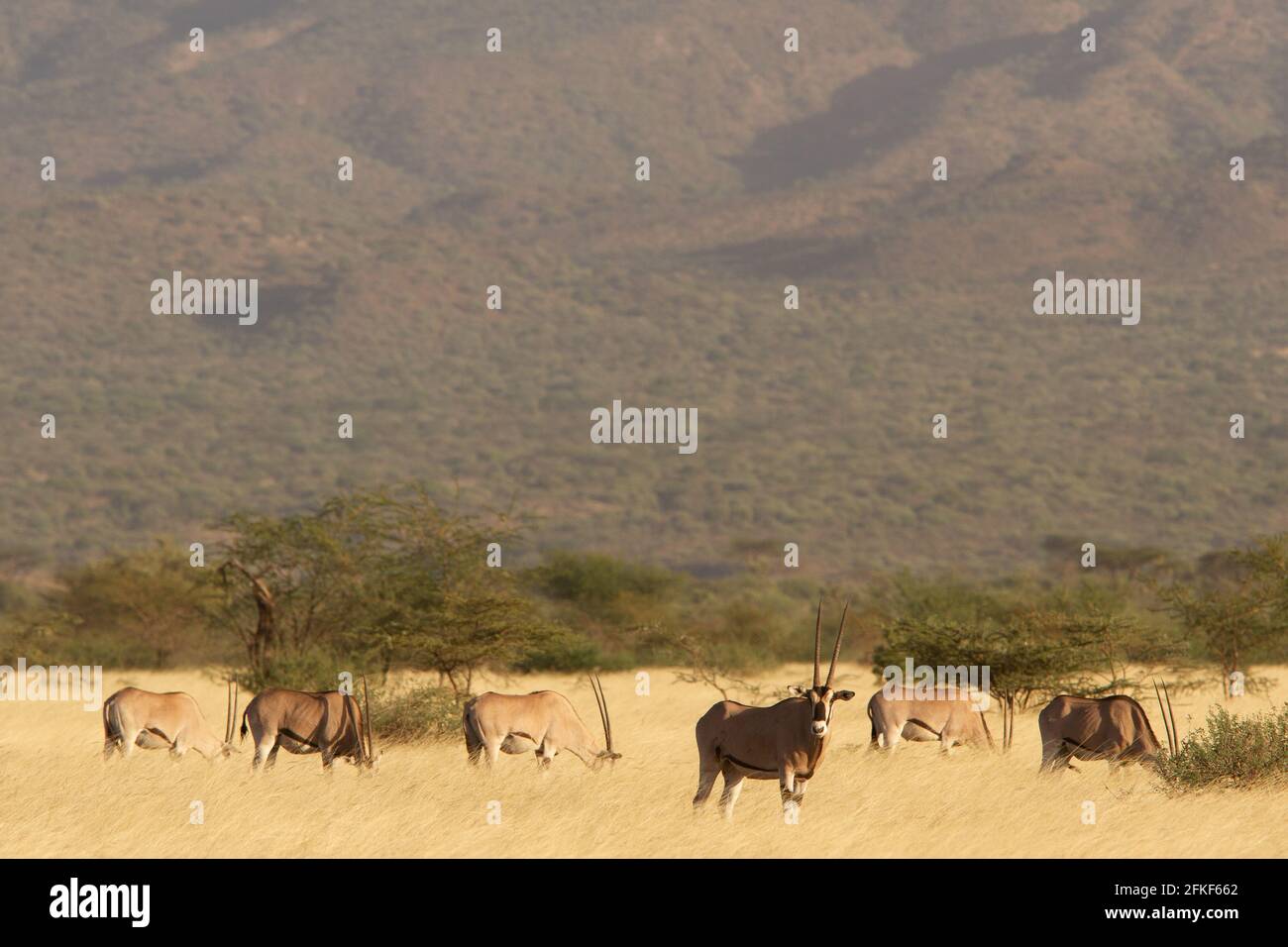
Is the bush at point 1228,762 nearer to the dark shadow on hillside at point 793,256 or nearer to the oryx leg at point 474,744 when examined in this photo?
the oryx leg at point 474,744

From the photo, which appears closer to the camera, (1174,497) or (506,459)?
(1174,497)

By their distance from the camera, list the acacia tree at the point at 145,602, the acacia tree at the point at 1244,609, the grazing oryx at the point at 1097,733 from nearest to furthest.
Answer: the grazing oryx at the point at 1097,733, the acacia tree at the point at 1244,609, the acacia tree at the point at 145,602

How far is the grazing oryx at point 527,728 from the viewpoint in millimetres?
14992

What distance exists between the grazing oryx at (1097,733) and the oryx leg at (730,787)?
331cm

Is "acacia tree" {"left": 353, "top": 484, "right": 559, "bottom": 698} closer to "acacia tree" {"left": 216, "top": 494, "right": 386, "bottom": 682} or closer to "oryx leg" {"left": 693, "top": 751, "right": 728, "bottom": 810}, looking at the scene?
"acacia tree" {"left": 216, "top": 494, "right": 386, "bottom": 682}

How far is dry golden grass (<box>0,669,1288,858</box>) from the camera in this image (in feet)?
38.9

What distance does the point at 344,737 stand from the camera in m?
15.2

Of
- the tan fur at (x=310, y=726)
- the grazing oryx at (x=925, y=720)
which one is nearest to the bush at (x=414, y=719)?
the tan fur at (x=310, y=726)

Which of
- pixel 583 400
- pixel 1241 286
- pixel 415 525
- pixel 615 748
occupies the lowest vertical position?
pixel 615 748

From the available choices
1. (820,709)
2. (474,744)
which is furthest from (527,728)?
(820,709)

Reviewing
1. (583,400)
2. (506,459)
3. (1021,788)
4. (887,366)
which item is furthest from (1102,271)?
(1021,788)

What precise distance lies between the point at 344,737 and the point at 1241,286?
123m

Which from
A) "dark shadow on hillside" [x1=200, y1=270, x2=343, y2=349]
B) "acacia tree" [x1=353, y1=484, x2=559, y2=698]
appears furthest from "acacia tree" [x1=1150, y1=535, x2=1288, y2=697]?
"dark shadow on hillside" [x1=200, y1=270, x2=343, y2=349]
